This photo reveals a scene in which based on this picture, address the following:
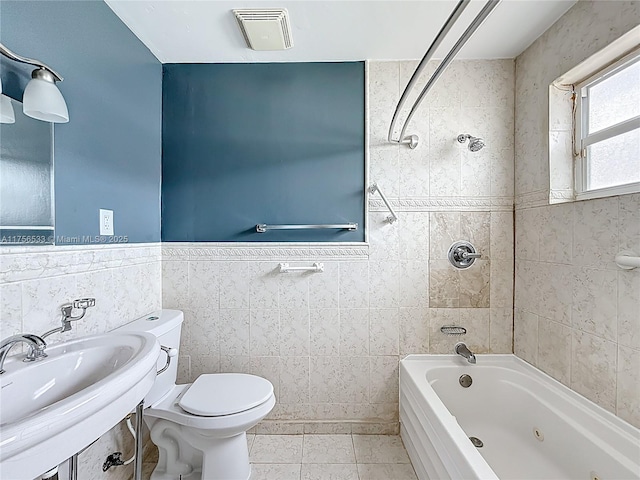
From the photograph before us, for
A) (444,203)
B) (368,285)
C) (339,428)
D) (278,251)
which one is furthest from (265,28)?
(339,428)

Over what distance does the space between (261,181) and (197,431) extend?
132 cm

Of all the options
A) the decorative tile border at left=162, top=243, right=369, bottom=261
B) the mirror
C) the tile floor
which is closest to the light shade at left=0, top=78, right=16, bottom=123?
the mirror

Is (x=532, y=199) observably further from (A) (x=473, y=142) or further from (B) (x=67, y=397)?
(B) (x=67, y=397)

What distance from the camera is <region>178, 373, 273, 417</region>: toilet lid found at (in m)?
1.39

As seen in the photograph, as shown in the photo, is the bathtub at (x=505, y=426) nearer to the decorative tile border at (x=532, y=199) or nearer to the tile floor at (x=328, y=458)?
the tile floor at (x=328, y=458)

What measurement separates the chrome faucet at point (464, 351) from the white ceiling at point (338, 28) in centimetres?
171

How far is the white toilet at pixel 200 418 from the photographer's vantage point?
1.39m

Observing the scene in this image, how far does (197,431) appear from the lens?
55.8 inches

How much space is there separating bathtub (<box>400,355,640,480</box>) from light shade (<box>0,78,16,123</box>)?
5.96ft

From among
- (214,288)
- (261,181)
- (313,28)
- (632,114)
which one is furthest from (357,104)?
(214,288)

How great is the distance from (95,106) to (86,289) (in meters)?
0.78

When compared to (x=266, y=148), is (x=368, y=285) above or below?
below

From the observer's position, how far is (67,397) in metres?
0.88

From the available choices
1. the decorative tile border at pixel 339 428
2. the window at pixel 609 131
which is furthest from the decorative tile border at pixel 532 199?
the decorative tile border at pixel 339 428
